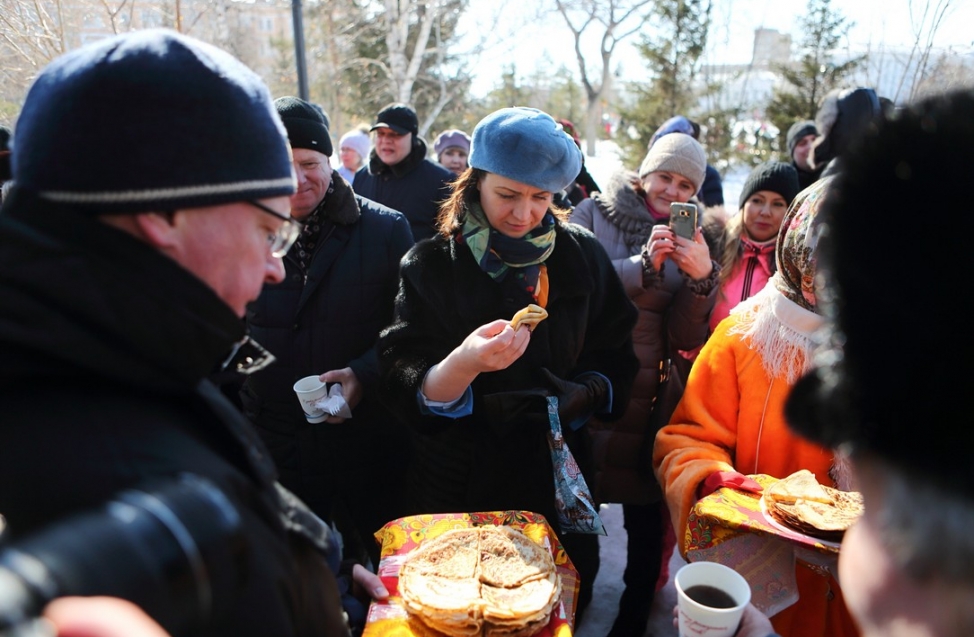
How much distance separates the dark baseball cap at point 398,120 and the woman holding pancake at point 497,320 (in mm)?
3382

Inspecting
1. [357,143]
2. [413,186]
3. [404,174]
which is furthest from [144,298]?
[357,143]

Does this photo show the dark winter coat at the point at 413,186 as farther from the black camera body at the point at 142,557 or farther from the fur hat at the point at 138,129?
the black camera body at the point at 142,557

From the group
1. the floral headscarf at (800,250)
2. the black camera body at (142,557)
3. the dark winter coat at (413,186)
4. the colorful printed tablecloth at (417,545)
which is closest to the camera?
the black camera body at (142,557)

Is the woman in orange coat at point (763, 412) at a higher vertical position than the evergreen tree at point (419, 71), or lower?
lower

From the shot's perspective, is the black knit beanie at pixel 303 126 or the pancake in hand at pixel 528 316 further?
the black knit beanie at pixel 303 126

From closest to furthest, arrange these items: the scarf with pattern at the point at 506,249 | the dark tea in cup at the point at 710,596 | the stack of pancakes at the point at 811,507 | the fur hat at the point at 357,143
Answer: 1. the dark tea in cup at the point at 710,596
2. the stack of pancakes at the point at 811,507
3. the scarf with pattern at the point at 506,249
4. the fur hat at the point at 357,143

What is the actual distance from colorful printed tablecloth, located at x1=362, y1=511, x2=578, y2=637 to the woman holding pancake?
1.44 ft

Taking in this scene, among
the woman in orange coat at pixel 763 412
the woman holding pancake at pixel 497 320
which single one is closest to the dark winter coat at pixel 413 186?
the woman holding pancake at pixel 497 320

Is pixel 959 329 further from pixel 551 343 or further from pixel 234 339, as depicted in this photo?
pixel 551 343

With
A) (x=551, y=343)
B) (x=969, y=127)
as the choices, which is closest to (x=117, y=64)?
(x=969, y=127)

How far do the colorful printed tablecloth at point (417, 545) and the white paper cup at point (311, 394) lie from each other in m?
0.72

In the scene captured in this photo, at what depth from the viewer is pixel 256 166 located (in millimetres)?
1030

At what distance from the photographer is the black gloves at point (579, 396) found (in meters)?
2.24

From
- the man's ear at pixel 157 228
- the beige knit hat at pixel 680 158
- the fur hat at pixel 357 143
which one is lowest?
the fur hat at pixel 357 143
